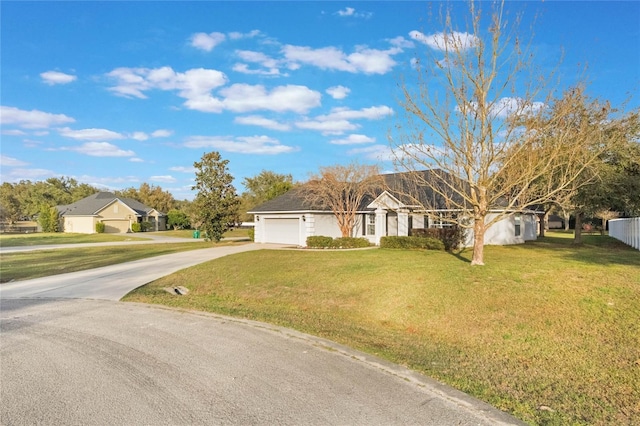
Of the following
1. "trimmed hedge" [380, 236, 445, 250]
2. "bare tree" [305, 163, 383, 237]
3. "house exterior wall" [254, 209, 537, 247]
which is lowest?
"trimmed hedge" [380, 236, 445, 250]

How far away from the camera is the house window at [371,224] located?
26688mm

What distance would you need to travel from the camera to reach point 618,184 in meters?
18.6

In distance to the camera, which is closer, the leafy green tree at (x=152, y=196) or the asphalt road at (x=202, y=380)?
the asphalt road at (x=202, y=380)

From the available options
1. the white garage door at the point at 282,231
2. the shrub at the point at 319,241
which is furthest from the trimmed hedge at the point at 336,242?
the white garage door at the point at 282,231

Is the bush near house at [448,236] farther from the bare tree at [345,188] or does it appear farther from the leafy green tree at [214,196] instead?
the leafy green tree at [214,196]

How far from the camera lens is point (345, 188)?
86.0 feet

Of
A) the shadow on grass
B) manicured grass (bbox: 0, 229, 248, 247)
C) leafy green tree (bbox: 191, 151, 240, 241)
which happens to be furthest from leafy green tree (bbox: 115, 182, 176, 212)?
the shadow on grass

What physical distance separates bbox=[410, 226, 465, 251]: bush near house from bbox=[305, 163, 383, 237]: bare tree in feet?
18.1

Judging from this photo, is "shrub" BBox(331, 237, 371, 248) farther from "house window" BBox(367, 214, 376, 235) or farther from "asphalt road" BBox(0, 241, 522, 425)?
"asphalt road" BBox(0, 241, 522, 425)

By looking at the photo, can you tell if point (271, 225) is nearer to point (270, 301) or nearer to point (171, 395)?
point (270, 301)

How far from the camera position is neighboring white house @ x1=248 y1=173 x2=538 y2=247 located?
24.3 meters

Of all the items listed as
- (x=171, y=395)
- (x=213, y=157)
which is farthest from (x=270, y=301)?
(x=213, y=157)

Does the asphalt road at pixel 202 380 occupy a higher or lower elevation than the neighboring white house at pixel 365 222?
lower

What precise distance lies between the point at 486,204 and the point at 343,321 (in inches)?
260
